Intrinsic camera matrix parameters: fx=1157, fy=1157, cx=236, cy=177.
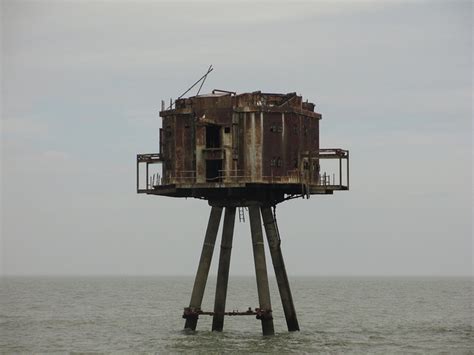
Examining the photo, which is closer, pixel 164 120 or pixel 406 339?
pixel 164 120

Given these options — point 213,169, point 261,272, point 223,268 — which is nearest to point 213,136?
point 213,169

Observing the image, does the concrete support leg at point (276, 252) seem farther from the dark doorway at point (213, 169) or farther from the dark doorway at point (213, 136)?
the dark doorway at point (213, 136)

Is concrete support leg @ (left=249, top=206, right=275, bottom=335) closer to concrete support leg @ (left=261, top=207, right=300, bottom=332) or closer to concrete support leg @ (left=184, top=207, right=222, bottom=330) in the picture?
concrete support leg @ (left=261, top=207, right=300, bottom=332)

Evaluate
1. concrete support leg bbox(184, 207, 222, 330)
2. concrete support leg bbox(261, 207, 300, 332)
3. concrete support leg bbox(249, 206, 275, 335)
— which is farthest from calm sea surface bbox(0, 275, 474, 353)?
concrete support leg bbox(261, 207, 300, 332)

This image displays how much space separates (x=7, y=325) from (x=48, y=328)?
3.94 meters

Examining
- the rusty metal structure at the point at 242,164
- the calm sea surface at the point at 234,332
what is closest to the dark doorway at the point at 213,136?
the rusty metal structure at the point at 242,164

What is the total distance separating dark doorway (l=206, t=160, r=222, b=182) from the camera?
4316 cm

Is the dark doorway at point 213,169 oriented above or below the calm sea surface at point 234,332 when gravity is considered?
above

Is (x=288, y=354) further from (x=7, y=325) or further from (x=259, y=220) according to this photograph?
(x=7, y=325)

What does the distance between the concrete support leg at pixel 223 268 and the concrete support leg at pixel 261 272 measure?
925 millimetres

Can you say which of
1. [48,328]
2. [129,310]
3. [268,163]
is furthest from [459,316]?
[268,163]

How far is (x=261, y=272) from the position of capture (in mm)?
43344

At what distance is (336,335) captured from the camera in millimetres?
49312

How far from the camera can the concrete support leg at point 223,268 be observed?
144 ft
